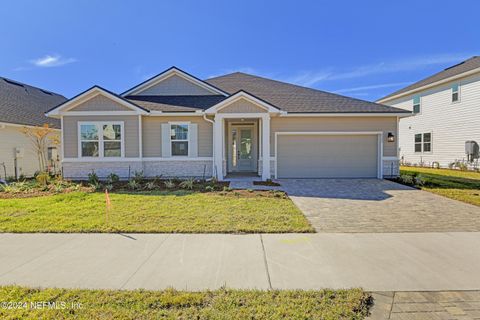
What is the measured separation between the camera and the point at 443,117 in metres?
18.2

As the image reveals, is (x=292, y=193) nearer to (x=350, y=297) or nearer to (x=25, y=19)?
(x=350, y=297)

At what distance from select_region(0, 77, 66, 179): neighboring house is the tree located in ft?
0.60

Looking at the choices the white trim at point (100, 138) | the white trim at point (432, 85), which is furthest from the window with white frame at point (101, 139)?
the white trim at point (432, 85)

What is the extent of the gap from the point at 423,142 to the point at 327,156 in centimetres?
1251

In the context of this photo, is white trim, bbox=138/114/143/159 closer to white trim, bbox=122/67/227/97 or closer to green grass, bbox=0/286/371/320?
white trim, bbox=122/67/227/97

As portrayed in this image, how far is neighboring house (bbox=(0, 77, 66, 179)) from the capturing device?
1333 cm

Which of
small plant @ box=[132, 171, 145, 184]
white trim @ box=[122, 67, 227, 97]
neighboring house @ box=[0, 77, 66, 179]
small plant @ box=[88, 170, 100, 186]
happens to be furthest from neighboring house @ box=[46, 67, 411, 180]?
neighboring house @ box=[0, 77, 66, 179]

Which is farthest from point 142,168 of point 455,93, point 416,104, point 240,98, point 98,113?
point 416,104

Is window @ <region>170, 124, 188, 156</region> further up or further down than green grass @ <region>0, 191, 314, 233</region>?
further up

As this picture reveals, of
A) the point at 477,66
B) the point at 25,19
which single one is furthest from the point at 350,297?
the point at 477,66

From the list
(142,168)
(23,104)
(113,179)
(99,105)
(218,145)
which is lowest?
(113,179)

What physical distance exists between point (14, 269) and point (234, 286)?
3116mm

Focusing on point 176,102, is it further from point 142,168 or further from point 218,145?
point 142,168

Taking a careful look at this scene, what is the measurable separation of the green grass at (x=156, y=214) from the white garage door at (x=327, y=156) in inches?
194
